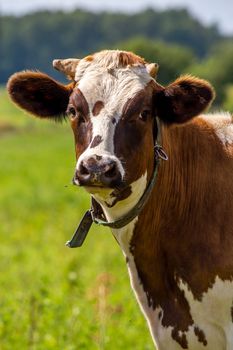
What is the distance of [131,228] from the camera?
5852mm

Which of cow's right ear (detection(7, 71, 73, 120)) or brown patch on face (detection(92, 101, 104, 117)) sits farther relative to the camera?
cow's right ear (detection(7, 71, 73, 120))

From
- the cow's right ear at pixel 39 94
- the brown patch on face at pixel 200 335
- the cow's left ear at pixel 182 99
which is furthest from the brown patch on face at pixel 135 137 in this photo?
the brown patch on face at pixel 200 335

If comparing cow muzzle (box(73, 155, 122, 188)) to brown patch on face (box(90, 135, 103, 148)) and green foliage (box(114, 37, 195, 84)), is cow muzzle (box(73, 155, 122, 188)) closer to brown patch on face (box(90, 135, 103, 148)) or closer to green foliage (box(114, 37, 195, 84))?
brown patch on face (box(90, 135, 103, 148))

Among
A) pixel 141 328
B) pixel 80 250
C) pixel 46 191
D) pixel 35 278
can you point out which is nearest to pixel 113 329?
pixel 141 328

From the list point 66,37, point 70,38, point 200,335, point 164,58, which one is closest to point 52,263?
point 200,335

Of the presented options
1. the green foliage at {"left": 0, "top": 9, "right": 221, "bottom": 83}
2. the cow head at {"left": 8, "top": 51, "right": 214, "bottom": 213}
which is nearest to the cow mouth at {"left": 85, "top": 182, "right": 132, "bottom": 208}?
the cow head at {"left": 8, "top": 51, "right": 214, "bottom": 213}

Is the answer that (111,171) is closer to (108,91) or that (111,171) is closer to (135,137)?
(135,137)

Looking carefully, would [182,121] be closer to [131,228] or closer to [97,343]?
[131,228]

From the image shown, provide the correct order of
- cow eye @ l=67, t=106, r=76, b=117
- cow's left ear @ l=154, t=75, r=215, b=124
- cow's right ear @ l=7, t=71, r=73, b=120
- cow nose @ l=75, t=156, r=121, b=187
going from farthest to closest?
1. cow's right ear @ l=7, t=71, r=73, b=120
2. cow's left ear @ l=154, t=75, r=215, b=124
3. cow eye @ l=67, t=106, r=76, b=117
4. cow nose @ l=75, t=156, r=121, b=187

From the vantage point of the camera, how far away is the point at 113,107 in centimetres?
539

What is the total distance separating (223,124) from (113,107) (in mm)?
1073

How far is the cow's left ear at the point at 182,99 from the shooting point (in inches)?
224

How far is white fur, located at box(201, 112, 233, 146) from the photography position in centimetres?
609

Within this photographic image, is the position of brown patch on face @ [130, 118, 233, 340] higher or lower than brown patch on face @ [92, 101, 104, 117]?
lower
